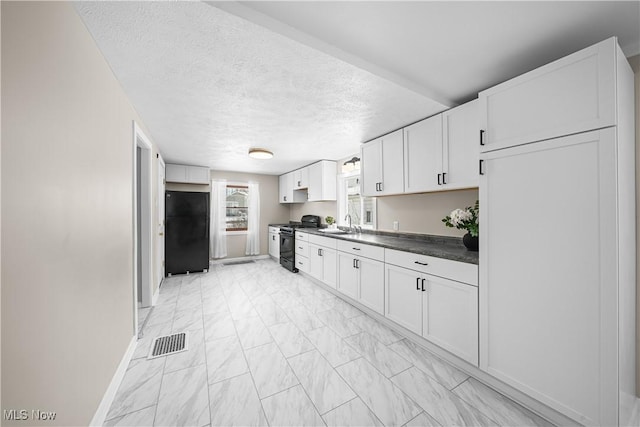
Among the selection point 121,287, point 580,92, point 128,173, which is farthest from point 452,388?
point 128,173

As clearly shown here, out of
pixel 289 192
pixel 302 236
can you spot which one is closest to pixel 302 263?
pixel 302 236

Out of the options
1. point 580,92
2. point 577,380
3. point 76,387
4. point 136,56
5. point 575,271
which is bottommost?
point 577,380

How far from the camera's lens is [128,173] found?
6.54ft

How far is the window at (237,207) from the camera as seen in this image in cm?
589

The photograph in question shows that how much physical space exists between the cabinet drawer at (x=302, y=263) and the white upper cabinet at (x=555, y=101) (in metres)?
3.22

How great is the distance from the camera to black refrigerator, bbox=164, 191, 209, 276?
4570 mm

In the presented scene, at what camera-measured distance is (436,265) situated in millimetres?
2010

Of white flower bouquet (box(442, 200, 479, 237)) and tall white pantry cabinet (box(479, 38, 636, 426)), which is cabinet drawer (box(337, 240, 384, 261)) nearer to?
white flower bouquet (box(442, 200, 479, 237))

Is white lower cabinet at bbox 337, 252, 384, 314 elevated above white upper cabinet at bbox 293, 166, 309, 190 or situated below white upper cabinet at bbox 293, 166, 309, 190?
below

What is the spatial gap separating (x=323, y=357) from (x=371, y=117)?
2421 millimetres

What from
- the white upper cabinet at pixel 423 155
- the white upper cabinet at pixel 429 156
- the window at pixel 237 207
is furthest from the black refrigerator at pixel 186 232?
the white upper cabinet at pixel 423 155

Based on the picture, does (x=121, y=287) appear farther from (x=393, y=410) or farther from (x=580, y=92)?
(x=580, y=92)

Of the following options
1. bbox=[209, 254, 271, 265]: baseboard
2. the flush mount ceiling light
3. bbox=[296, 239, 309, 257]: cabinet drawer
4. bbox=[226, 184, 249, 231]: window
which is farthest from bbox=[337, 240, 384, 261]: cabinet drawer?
bbox=[226, 184, 249, 231]: window

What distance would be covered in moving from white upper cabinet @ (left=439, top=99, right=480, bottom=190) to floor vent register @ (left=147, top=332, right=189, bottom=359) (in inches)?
117
